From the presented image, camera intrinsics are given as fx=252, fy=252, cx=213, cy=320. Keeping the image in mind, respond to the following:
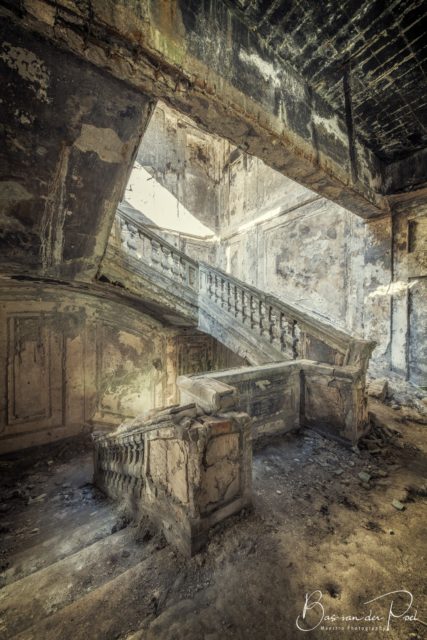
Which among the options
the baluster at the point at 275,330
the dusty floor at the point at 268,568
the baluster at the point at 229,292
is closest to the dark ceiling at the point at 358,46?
the baluster at the point at 275,330

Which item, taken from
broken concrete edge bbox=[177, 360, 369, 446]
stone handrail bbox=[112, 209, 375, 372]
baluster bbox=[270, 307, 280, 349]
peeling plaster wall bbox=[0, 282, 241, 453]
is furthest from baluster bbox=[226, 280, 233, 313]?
broken concrete edge bbox=[177, 360, 369, 446]

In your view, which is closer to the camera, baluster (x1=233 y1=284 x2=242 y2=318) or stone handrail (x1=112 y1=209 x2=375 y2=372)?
stone handrail (x1=112 y1=209 x2=375 y2=372)

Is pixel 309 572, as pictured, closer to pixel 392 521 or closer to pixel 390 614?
pixel 390 614

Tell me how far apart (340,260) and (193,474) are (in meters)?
6.47

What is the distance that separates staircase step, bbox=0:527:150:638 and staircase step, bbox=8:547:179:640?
0.69 ft

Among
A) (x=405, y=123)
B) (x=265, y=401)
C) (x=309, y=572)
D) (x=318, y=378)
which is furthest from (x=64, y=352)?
(x=405, y=123)

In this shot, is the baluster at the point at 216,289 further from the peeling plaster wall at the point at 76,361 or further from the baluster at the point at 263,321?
the peeling plaster wall at the point at 76,361

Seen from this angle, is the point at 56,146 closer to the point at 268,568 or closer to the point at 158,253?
the point at 268,568

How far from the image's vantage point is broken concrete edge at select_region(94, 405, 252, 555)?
1.93m

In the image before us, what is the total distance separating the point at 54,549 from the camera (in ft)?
9.31

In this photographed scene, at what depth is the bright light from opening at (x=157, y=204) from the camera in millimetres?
9859

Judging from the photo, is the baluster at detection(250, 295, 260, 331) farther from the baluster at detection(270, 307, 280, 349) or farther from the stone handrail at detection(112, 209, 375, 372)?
the baluster at detection(270, 307, 280, 349)

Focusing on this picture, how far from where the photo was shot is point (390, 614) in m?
1.52

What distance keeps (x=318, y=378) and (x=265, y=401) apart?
2.81ft
